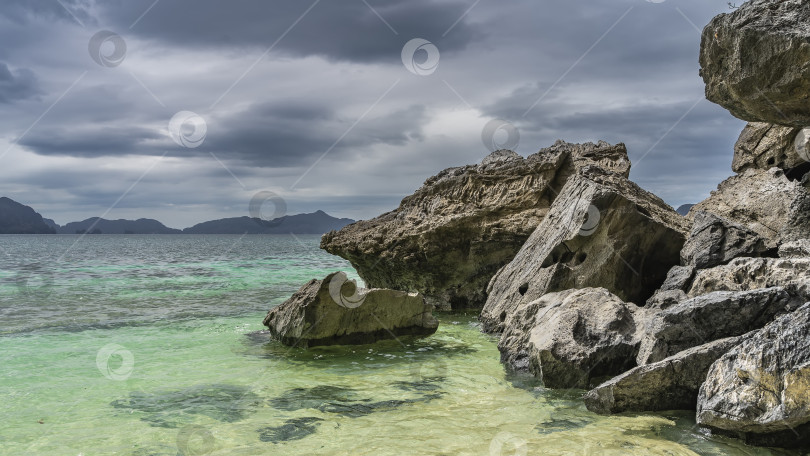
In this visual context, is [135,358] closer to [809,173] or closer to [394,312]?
[394,312]

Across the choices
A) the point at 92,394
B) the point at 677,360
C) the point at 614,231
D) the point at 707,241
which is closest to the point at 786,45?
the point at 677,360

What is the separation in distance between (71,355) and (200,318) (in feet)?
16.3

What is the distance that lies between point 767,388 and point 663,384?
4.06 feet

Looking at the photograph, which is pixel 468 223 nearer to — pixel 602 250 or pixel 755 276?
pixel 602 250

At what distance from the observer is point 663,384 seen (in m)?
5.82

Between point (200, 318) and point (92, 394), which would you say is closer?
point (92, 394)

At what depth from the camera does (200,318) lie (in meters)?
15.7

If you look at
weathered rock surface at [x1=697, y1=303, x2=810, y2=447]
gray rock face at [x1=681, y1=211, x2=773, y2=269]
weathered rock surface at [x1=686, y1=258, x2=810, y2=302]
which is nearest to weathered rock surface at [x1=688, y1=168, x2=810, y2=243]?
gray rock face at [x1=681, y1=211, x2=773, y2=269]

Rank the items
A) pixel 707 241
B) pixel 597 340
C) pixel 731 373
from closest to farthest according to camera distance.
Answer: pixel 731 373, pixel 597 340, pixel 707 241

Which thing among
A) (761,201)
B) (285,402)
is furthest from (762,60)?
(285,402)

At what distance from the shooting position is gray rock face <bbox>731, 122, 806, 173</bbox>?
1124 cm

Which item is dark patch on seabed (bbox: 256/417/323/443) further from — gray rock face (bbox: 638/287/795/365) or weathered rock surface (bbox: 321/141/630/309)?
weathered rock surface (bbox: 321/141/630/309)

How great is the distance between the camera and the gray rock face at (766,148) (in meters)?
11.2

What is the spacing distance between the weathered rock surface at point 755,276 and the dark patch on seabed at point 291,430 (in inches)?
198
